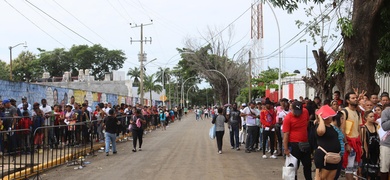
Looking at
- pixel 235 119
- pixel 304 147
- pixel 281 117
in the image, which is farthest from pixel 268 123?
pixel 304 147

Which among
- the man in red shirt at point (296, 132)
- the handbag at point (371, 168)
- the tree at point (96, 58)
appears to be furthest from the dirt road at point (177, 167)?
the tree at point (96, 58)

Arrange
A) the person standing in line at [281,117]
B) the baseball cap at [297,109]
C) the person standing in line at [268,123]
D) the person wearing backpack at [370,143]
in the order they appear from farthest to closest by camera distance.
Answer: the person standing in line at [268,123] < the person standing in line at [281,117] < the baseball cap at [297,109] < the person wearing backpack at [370,143]

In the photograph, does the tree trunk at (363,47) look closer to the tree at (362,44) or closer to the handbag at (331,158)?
the tree at (362,44)

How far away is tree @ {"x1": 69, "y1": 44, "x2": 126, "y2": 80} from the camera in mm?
86500

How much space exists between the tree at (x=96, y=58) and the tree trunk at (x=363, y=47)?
7804 cm

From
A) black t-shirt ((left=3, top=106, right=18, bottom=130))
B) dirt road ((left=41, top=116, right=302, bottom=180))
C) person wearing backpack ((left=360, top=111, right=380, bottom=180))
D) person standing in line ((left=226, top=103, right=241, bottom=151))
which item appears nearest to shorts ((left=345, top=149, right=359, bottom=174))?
person wearing backpack ((left=360, top=111, right=380, bottom=180))

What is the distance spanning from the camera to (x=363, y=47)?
11.7 meters

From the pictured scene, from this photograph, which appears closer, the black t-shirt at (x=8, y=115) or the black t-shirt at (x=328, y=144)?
the black t-shirt at (x=328, y=144)

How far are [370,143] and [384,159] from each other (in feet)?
1.84

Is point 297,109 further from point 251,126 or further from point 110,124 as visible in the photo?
point 110,124

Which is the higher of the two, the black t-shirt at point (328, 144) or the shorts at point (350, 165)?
the black t-shirt at point (328, 144)

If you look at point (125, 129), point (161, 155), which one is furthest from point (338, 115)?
point (125, 129)

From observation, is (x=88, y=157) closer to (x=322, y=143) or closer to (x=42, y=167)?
(x=42, y=167)

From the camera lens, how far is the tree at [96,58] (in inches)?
3406
